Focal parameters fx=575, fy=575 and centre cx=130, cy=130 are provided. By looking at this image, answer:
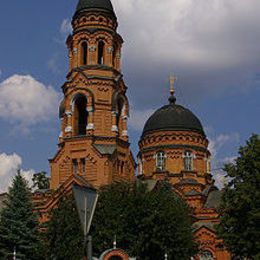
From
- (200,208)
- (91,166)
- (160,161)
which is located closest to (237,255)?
(91,166)

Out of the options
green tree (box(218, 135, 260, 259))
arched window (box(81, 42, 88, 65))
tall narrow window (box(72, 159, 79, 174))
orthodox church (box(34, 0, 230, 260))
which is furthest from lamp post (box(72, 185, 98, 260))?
arched window (box(81, 42, 88, 65))

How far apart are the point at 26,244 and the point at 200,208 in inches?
952

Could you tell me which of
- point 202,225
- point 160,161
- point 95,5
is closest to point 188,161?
point 160,161

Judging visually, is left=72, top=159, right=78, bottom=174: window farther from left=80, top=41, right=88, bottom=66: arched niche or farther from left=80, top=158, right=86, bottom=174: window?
left=80, top=41, right=88, bottom=66: arched niche

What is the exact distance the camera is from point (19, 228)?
118ft

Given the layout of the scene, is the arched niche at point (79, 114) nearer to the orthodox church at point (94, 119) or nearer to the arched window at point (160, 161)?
the orthodox church at point (94, 119)

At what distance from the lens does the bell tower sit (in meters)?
46.0

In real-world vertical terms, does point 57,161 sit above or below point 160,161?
below

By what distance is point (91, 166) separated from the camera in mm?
45781

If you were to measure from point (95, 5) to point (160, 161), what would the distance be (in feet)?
62.3

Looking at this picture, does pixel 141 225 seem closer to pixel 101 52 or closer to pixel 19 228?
pixel 19 228

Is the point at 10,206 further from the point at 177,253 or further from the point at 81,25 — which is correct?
the point at 81,25

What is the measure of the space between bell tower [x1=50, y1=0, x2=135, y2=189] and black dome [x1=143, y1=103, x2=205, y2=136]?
13.2 metres

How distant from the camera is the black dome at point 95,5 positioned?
5016cm
